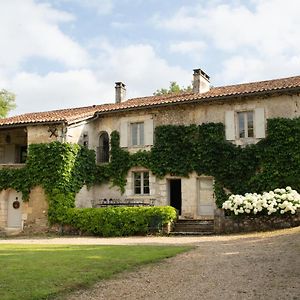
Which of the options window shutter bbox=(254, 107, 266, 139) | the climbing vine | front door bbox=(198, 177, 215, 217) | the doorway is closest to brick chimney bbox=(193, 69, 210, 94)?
the climbing vine

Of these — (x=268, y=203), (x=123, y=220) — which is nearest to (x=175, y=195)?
(x=123, y=220)

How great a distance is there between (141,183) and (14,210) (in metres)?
6.15

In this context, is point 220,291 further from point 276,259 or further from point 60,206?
point 60,206

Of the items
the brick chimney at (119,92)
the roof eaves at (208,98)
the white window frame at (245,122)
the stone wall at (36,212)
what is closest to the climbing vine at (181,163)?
the stone wall at (36,212)

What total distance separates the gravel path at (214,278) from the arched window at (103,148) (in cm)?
1217

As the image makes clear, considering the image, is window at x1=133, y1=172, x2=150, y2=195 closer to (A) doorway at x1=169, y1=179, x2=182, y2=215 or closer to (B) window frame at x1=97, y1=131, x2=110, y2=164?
(A) doorway at x1=169, y1=179, x2=182, y2=215

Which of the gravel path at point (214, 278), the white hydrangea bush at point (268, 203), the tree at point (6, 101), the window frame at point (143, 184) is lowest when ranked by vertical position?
the gravel path at point (214, 278)

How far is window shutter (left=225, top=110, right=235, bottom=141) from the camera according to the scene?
63.5 ft

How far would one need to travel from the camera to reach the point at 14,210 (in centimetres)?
2103

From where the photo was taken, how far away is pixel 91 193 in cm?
2180

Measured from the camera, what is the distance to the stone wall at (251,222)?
16103 millimetres

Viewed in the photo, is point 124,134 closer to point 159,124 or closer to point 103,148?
point 103,148

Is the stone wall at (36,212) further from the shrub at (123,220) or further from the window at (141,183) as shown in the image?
the window at (141,183)

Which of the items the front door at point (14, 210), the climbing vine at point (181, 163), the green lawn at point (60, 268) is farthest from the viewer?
the front door at point (14, 210)
